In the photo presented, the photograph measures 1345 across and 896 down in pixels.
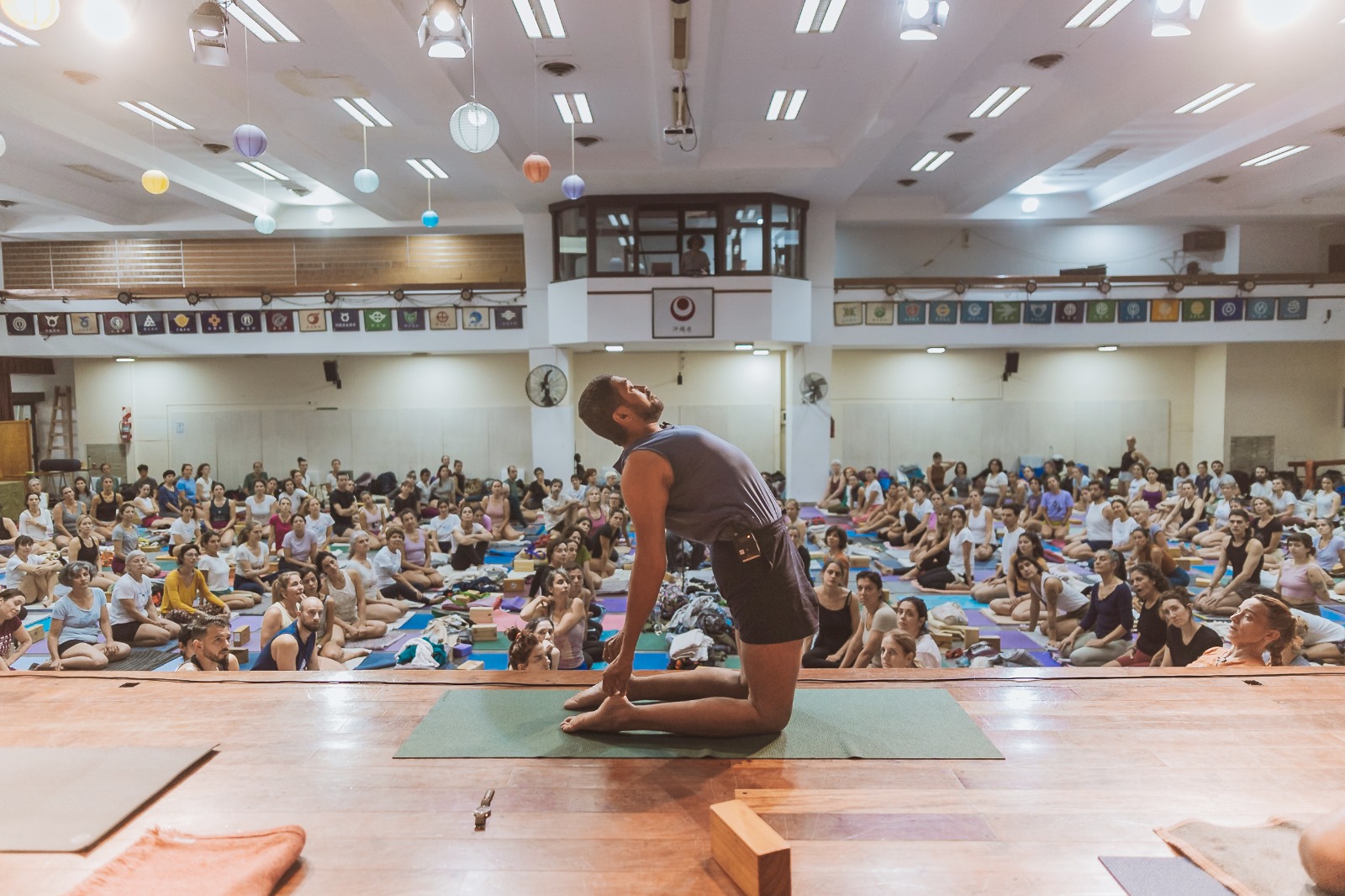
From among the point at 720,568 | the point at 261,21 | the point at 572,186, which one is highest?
the point at 261,21

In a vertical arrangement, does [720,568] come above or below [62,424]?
below

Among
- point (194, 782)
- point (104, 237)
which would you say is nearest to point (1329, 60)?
point (194, 782)

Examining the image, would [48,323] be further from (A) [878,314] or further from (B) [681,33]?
(A) [878,314]

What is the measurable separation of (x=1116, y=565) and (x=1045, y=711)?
3.99 m

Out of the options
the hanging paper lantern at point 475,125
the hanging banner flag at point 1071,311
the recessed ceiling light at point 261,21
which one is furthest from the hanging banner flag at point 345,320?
the hanging banner flag at point 1071,311

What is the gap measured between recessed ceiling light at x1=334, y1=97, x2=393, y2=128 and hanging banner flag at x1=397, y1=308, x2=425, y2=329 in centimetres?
424

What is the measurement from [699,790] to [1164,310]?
1511 centimetres

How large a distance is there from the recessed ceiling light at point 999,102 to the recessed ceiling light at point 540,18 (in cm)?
539

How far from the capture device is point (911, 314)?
14516 mm

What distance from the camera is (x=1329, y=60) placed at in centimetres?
912

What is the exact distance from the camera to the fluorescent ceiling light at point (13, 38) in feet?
25.5

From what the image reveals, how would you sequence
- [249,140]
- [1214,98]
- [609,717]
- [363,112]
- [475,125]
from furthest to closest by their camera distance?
[363,112] < [1214,98] < [249,140] < [475,125] < [609,717]

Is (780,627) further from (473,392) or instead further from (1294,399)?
(1294,399)

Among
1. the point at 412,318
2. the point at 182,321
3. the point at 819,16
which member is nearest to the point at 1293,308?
the point at 819,16
